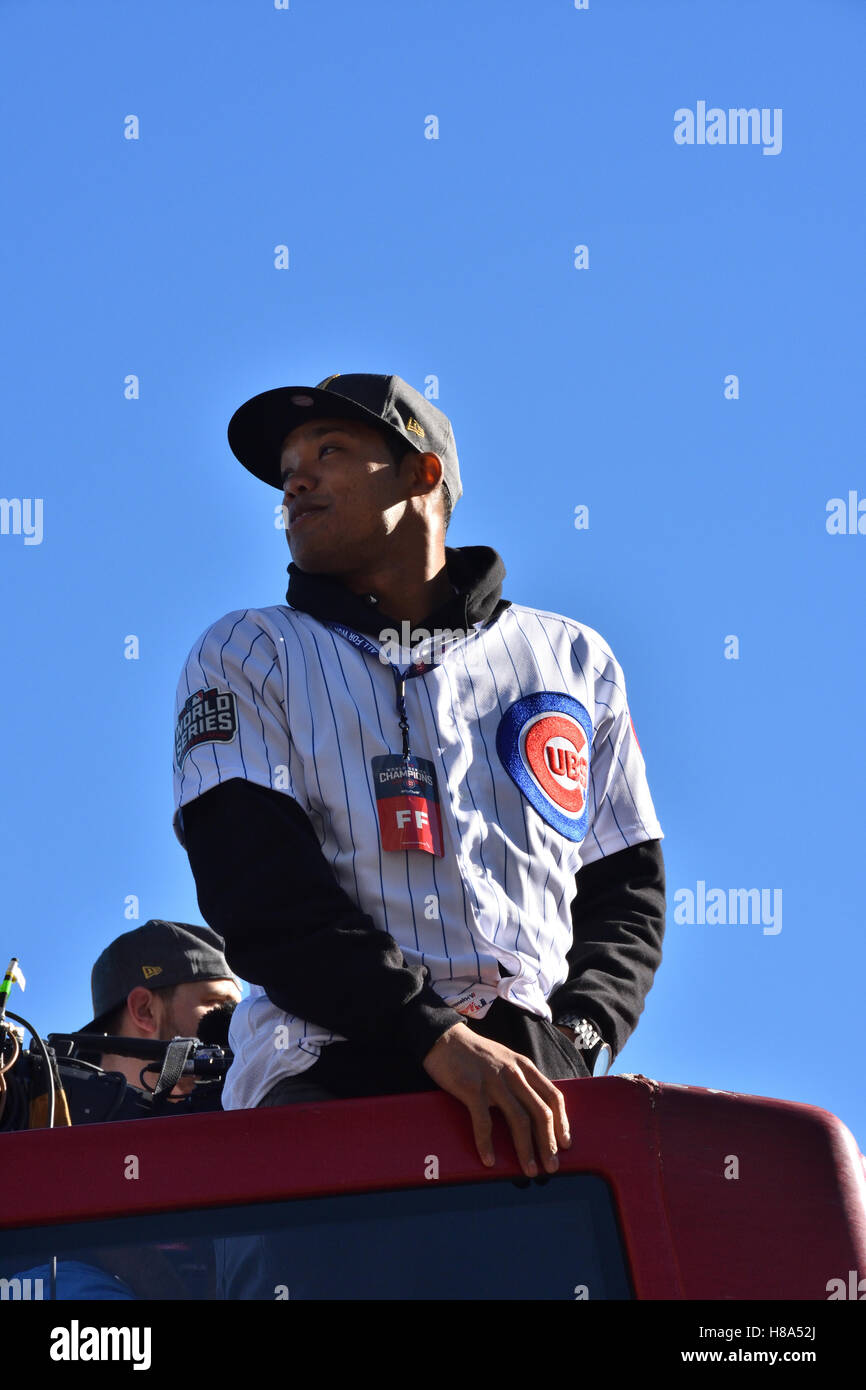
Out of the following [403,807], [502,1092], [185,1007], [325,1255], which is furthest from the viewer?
[185,1007]

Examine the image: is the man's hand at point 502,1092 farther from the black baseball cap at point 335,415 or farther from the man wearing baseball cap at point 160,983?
the man wearing baseball cap at point 160,983

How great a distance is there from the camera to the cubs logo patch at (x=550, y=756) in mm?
3115

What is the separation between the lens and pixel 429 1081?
2709 mm

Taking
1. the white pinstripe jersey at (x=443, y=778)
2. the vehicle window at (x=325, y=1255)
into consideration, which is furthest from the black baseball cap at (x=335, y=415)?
the vehicle window at (x=325, y=1255)

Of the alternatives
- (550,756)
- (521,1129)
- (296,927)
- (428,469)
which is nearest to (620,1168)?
(521,1129)

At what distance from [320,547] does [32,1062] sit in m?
1.29

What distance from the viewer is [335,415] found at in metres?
3.56

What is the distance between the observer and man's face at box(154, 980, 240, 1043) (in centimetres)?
584

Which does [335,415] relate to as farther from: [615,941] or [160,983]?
[160,983]

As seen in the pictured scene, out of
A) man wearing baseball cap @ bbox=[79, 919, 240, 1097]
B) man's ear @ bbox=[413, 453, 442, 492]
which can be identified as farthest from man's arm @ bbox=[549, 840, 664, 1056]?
man wearing baseball cap @ bbox=[79, 919, 240, 1097]

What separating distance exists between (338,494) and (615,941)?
3.52 ft
